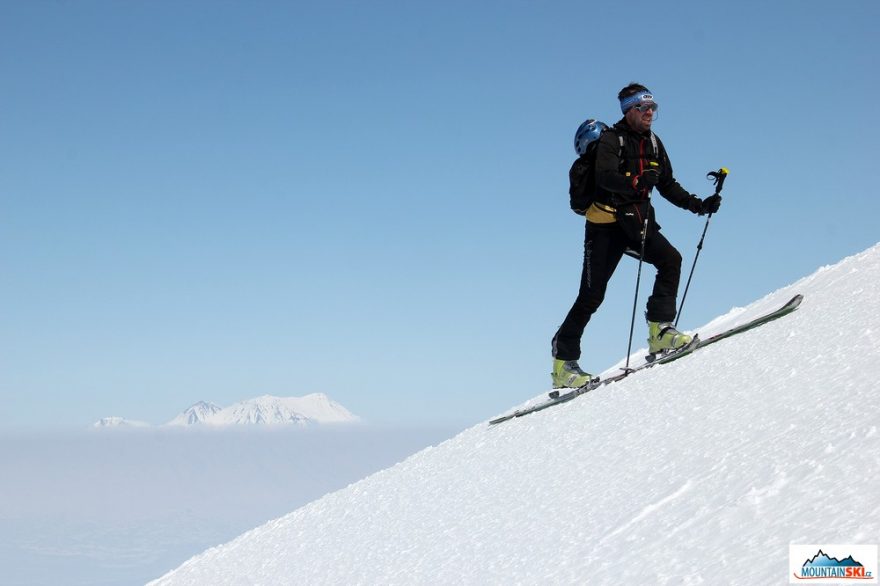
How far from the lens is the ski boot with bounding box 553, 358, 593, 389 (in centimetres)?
815

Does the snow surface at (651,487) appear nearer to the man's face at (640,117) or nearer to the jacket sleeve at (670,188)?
the jacket sleeve at (670,188)

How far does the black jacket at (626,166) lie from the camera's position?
7.34 m

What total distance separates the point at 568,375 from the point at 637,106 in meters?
2.82

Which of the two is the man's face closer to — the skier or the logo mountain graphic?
the skier

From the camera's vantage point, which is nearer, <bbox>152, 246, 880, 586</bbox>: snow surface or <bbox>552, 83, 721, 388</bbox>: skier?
<bbox>152, 246, 880, 586</bbox>: snow surface

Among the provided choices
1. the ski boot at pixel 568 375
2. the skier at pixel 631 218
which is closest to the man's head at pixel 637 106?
the skier at pixel 631 218

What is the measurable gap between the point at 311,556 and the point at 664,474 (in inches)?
120

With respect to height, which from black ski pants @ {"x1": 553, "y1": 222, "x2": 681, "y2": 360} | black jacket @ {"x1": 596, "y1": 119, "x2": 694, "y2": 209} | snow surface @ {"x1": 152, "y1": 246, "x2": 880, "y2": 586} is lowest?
snow surface @ {"x1": 152, "y1": 246, "x2": 880, "y2": 586}

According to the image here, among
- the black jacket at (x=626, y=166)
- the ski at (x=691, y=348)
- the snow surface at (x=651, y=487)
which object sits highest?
the black jacket at (x=626, y=166)

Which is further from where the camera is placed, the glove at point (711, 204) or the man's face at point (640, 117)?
the glove at point (711, 204)

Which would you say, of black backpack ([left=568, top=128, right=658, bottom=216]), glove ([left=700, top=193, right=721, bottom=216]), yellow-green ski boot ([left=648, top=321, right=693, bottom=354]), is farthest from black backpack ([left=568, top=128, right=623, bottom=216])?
yellow-green ski boot ([left=648, top=321, right=693, bottom=354])

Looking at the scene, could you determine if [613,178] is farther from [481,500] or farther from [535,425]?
[481,500]

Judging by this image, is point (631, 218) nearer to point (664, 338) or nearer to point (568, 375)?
point (664, 338)

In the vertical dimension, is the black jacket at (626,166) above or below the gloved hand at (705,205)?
above
